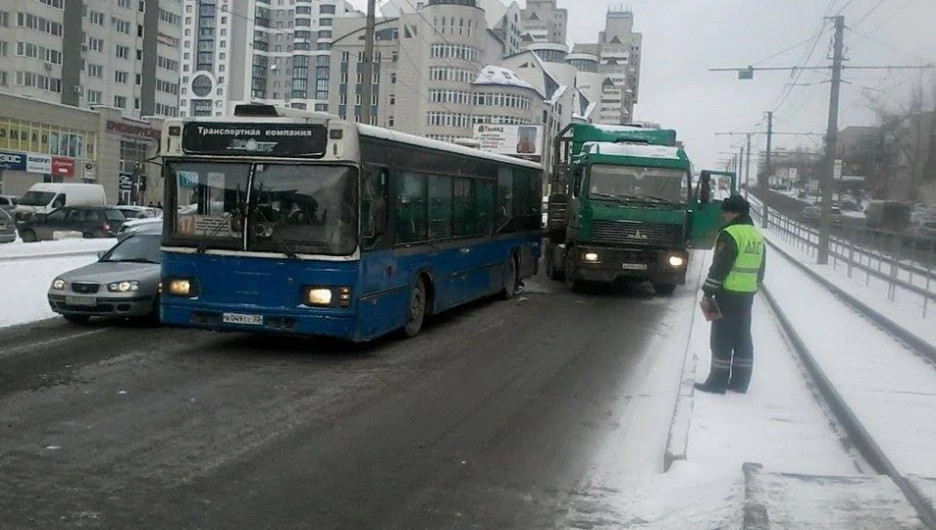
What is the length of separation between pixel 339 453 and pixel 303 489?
97 centimetres

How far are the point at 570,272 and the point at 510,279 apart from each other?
6.90 feet

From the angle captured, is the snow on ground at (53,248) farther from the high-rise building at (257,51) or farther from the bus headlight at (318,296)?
the high-rise building at (257,51)

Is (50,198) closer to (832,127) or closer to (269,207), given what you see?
(832,127)

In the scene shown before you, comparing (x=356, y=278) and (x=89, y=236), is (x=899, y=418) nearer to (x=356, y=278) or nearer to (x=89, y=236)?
(x=356, y=278)

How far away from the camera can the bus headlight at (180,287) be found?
11.5 meters

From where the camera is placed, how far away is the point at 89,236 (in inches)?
1382

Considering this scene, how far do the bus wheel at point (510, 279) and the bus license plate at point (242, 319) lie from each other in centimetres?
793

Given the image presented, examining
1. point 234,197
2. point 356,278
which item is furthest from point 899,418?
point 234,197

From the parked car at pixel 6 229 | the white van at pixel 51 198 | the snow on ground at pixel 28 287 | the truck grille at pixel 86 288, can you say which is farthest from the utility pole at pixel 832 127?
the white van at pixel 51 198

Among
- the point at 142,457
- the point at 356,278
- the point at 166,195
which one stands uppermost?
the point at 166,195

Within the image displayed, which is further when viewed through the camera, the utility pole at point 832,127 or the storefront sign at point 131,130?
the storefront sign at point 131,130

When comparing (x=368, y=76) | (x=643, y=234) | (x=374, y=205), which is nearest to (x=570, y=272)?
(x=643, y=234)

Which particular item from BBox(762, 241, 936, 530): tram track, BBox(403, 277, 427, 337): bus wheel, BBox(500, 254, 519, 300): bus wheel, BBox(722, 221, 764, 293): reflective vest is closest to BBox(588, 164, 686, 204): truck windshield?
BBox(500, 254, 519, 300): bus wheel

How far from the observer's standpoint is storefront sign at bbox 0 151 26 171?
6482 cm
